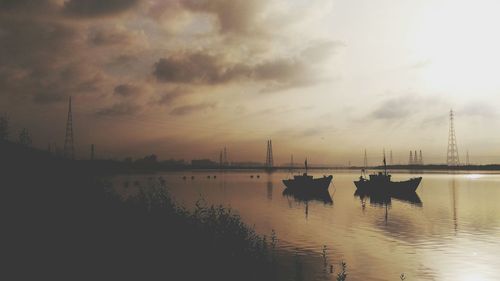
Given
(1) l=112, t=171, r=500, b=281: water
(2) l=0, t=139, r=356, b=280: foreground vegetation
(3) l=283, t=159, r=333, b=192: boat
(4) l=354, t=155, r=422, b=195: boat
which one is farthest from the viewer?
(3) l=283, t=159, r=333, b=192: boat

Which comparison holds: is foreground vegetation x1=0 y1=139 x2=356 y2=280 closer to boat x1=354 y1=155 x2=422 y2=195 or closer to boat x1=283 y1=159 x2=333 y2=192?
boat x1=354 y1=155 x2=422 y2=195

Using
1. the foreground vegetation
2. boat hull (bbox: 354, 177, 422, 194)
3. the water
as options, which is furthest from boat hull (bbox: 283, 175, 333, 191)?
the foreground vegetation

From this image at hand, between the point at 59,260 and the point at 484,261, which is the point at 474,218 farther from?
the point at 59,260

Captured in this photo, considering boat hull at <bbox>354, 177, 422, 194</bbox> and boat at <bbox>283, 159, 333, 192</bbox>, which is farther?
boat at <bbox>283, 159, 333, 192</bbox>

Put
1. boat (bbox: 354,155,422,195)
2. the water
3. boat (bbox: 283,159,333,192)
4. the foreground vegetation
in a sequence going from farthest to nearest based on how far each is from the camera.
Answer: boat (bbox: 283,159,333,192) → boat (bbox: 354,155,422,195) → the water → the foreground vegetation

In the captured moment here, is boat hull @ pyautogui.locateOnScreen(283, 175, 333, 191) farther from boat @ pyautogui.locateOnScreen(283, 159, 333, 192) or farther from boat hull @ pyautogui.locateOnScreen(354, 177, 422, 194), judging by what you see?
boat hull @ pyautogui.locateOnScreen(354, 177, 422, 194)

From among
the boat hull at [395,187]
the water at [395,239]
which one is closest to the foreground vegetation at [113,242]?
the water at [395,239]

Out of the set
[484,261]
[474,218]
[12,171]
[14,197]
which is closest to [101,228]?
[14,197]

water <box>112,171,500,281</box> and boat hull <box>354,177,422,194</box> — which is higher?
boat hull <box>354,177,422,194</box>

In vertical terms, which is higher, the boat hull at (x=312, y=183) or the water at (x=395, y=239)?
the boat hull at (x=312, y=183)

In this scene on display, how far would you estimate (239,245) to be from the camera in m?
21.2

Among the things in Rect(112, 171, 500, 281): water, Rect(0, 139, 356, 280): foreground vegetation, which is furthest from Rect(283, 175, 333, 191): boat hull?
Rect(0, 139, 356, 280): foreground vegetation

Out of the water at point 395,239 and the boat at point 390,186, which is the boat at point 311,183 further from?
the water at point 395,239

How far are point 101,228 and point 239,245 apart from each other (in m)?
6.96
